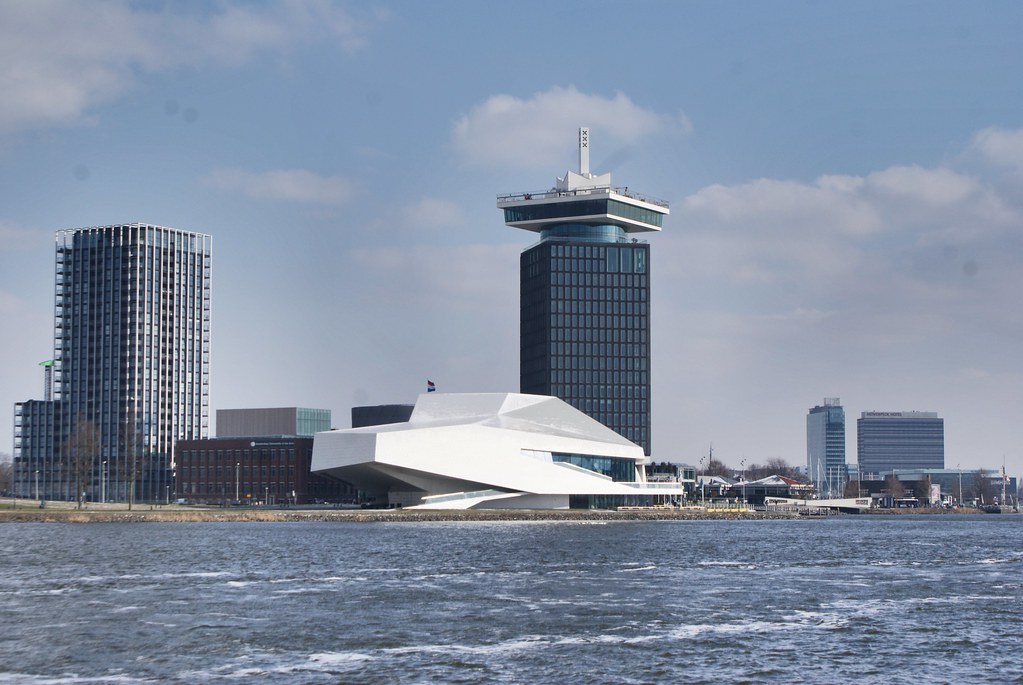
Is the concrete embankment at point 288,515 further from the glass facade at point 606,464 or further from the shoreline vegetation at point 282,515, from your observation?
the glass facade at point 606,464

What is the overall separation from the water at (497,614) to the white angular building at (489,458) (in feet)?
176

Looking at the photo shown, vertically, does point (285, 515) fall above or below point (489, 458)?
below

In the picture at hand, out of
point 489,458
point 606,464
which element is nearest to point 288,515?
point 489,458

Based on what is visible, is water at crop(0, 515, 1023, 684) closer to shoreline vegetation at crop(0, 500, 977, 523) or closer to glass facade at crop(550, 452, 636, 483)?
shoreline vegetation at crop(0, 500, 977, 523)

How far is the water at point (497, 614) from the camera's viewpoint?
129 ft

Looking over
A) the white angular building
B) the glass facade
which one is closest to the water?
the white angular building

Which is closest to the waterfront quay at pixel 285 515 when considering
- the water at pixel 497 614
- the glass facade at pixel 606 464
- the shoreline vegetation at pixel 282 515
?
the shoreline vegetation at pixel 282 515

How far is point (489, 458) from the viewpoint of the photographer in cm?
15650

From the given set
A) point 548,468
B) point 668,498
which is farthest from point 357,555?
point 668,498

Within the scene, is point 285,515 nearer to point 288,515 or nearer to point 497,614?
point 288,515

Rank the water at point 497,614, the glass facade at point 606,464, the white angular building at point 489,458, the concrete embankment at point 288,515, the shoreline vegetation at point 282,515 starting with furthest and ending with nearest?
the glass facade at point 606,464, the white angular building at point 489,458, the shoreline vegetation at point 282,515, the concrete embankment at point 288,515, the water at point 497,614

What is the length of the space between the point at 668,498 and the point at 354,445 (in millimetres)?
67849

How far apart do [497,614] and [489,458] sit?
106 m

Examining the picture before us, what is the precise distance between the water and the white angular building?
53.8 metres
